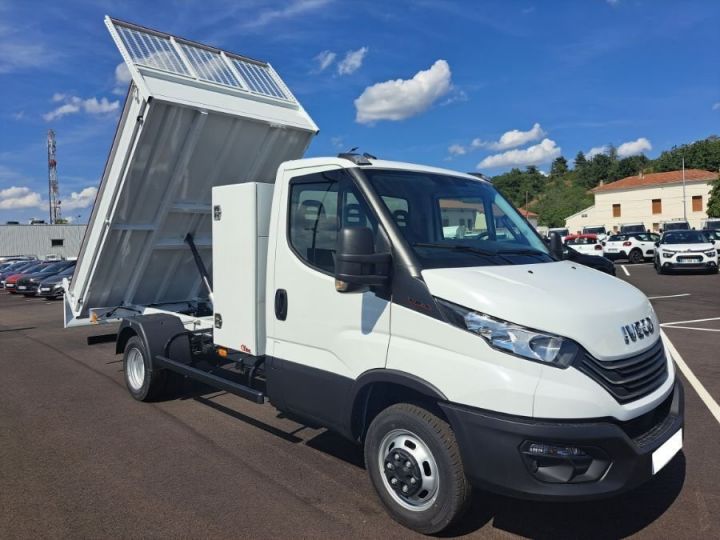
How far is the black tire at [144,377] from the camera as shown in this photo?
5969 mm

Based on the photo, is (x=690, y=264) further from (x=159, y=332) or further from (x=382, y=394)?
(x=382, y=394)

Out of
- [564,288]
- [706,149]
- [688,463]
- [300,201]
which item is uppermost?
[706,149]

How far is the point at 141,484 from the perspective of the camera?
413cm

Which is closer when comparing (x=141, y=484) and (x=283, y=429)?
(x=141, y=484)

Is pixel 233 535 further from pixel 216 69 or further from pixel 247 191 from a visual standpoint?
pixel 216 69

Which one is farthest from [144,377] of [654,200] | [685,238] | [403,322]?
[654,200]

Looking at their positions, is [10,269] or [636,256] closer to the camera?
[636,256]

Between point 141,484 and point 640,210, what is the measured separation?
66.3m

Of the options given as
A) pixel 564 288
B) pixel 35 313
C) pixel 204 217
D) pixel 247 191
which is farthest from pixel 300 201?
pixel 35 313

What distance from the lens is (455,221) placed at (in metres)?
4.06

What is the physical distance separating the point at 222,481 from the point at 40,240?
192ft

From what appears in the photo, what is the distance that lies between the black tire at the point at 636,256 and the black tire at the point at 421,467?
2928 centimetres

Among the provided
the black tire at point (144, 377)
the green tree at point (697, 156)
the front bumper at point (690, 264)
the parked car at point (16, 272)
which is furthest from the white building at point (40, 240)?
the green tree at point (697, 156)

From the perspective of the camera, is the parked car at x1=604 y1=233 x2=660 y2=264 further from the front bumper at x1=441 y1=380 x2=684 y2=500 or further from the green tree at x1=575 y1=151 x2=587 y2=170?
the green tree at x1=575 y1=151 x2=587 y2=170
